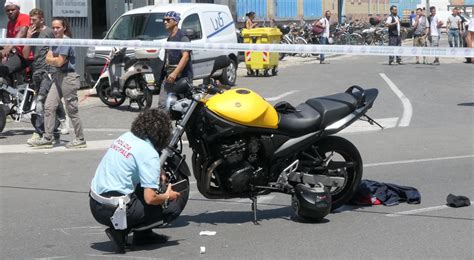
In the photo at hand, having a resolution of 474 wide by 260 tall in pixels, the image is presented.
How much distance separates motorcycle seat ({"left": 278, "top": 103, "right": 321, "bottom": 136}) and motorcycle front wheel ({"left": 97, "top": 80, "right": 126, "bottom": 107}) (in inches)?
374

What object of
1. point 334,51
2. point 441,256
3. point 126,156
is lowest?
point 441,256

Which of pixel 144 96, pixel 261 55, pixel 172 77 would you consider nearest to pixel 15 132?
pixel 144 96

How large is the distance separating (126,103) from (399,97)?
5786 mm

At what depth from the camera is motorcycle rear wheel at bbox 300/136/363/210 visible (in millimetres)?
7246

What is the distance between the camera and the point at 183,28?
731 inches

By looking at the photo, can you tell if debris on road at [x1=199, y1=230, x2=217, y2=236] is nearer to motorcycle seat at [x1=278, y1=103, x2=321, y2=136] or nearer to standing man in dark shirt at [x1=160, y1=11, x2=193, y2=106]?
motorcycle seat at [x1=278, y1=103, x2=321, y2=136]

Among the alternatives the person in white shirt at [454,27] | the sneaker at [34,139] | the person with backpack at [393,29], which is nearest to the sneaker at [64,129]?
the sneaker at [34,139]

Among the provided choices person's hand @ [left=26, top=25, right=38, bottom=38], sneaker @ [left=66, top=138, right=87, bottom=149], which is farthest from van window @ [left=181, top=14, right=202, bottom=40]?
sneaker @ [left=66, top=138, right=87, bottom=149]

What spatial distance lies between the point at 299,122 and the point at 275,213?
104 centimetres

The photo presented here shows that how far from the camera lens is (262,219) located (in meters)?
7.34

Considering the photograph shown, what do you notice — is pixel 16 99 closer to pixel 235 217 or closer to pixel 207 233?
pixel 235 217

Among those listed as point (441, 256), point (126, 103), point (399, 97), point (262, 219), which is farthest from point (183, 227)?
point (399, 97)


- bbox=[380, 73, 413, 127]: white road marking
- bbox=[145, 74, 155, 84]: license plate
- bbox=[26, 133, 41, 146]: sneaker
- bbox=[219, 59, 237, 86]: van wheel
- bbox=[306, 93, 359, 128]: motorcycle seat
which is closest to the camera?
bbox=[306, 93, 359, 128]: motorcycle seat

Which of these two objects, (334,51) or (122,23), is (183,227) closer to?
(334,51)
